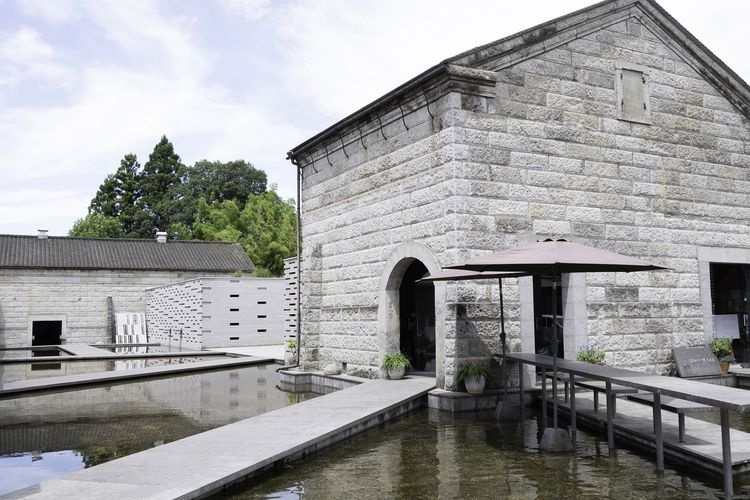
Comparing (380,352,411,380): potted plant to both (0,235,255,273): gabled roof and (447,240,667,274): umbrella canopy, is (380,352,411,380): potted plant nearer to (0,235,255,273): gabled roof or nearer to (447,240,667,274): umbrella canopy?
(447,240,667,274): umbrella canopy

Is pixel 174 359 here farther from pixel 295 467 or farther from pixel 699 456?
pixel 699 456

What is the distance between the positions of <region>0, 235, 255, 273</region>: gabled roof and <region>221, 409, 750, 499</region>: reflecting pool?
29723mm

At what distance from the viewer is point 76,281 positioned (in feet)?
108

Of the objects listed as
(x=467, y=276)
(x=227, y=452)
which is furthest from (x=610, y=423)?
(x=227, y=452)

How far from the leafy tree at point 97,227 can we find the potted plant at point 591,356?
49.4m

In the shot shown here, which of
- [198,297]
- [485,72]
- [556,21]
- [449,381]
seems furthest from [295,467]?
[198,297]

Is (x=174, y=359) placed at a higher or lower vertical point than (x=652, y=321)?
lower

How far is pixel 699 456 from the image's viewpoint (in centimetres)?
609

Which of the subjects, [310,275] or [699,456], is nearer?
[699,456]

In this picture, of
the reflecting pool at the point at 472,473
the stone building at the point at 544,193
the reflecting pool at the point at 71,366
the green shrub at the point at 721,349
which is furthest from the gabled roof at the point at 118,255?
the reflecting pool at the point at 472,473

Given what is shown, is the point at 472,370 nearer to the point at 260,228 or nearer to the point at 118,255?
the point at 118,255

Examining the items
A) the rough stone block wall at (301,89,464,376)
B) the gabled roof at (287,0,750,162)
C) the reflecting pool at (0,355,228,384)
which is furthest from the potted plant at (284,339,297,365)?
the gabled roof at (287,0,750,162)

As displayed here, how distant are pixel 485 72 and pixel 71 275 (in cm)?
2892

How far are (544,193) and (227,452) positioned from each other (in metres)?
6.70
